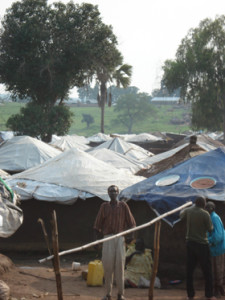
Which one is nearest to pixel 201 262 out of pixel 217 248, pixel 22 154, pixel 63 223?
pixel 217 248

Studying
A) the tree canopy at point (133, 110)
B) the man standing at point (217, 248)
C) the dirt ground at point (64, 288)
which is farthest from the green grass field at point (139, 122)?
the man standing at point (217, 248)

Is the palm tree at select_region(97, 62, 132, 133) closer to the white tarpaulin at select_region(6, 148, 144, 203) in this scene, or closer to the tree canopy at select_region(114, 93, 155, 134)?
the white tarpaulin at select_region(6, 148, 144, 203)

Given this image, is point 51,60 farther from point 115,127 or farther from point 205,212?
point 115,127

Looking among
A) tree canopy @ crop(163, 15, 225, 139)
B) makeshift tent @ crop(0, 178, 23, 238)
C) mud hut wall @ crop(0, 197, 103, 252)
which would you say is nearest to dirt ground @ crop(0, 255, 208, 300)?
makeshift tent @ crop(0, 178, 23, 238)

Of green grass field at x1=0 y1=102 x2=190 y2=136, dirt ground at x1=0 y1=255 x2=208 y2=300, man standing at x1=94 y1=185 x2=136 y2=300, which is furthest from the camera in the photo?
green grass field at x1=0 y1=102 x2=190 y2=136

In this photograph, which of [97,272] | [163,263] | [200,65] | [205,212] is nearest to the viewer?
[205,212]

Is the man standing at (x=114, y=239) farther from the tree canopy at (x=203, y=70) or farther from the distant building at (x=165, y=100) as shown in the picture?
the distant building at (x=165, y=100)

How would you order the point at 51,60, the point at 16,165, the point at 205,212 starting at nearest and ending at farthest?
the point at 205,212
the point at 16,165
the point at 51,60

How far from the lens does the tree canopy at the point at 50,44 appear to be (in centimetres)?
3156

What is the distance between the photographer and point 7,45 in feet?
105

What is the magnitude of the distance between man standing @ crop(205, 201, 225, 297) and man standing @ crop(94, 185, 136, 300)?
1341 millimetres

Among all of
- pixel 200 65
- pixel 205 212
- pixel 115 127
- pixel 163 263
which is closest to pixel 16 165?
pixel 163 263

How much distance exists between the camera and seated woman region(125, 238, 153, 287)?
10.1 meters

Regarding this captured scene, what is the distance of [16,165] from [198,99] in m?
21.2
